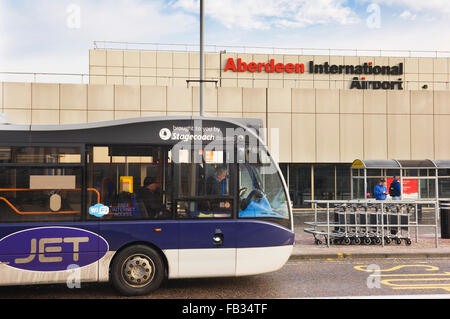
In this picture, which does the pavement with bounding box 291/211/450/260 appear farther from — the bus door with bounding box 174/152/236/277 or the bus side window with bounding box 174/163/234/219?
the bus side window with bounding box 174/163/234/219

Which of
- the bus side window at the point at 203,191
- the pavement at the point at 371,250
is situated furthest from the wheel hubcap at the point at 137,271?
the pavement at the point at 371,250

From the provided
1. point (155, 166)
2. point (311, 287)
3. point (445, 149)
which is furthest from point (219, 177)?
point (445, 149)

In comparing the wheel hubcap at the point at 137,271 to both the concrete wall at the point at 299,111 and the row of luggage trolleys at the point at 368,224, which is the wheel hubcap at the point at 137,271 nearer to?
the row of luggage trolleys at the point at 368,224

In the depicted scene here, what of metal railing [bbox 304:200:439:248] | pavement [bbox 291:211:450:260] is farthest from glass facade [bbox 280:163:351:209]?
metal railing [bbox 304:200:439:248]

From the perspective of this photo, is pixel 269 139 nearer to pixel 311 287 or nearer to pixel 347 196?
pixel 347 196

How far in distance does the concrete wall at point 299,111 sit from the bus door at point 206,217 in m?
15.0

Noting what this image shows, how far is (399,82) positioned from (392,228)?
20328 mm

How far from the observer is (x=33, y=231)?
632 cm

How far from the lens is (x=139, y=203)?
6668mm

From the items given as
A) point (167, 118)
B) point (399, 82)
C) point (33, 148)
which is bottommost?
point (33, 148)

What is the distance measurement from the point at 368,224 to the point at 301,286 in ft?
16.0

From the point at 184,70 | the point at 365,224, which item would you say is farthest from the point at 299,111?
the point at 365,224

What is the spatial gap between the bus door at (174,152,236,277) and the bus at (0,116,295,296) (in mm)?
15

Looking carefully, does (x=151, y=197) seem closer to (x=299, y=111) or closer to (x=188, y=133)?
(x=188, y=133)
